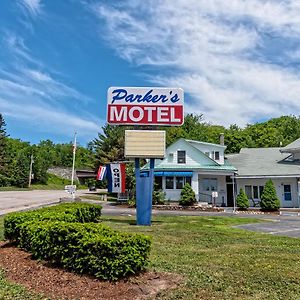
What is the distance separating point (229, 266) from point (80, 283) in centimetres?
307

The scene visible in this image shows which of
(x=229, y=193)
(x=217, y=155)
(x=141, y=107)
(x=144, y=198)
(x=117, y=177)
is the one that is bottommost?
(x=144, y=198)

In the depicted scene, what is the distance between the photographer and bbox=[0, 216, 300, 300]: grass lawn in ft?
17.5

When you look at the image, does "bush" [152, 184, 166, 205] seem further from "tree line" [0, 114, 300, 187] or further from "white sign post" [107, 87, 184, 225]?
"tree line" [0, 114, 300, 187]

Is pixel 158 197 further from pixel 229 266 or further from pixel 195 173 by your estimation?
pixel 229 266

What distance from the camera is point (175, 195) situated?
30.5 metres

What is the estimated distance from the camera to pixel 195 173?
30328 millimetres

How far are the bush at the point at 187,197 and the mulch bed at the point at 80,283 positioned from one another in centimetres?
2232

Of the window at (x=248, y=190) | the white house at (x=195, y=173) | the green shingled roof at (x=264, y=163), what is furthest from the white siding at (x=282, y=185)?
the white house at (x=195, y=173)

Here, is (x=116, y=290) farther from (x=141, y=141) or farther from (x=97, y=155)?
(x=97, y=155)

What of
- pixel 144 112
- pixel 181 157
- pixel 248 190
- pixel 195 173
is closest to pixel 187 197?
pixel 195 173

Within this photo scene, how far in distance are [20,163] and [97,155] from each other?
1779 centimetres

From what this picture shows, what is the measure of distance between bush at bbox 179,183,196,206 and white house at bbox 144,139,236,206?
50.7 inches

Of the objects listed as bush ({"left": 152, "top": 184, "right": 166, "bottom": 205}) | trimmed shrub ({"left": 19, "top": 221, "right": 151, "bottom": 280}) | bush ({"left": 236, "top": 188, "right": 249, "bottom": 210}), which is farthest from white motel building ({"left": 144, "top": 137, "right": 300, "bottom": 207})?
trimmed shrub ({"left": 19, "top": 221, "right": 151, "bottom": 280})

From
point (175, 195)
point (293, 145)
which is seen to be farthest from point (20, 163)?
point (293, 145)
